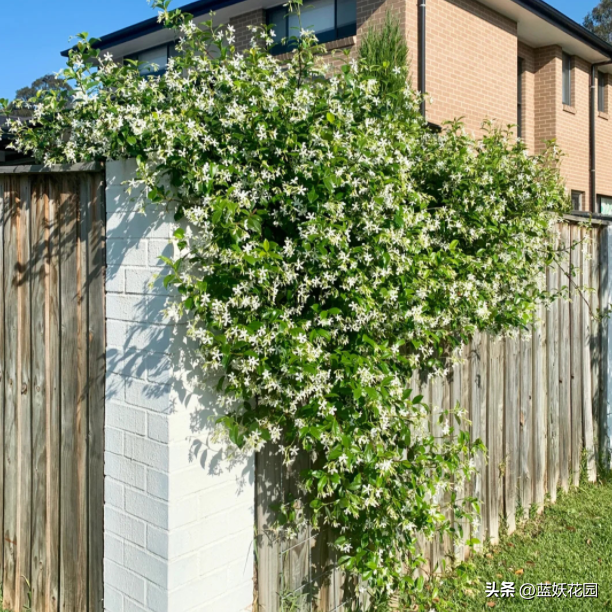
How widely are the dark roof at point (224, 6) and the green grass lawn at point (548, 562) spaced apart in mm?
10730

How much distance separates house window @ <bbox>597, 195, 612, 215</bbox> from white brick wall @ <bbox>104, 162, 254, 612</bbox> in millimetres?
17352

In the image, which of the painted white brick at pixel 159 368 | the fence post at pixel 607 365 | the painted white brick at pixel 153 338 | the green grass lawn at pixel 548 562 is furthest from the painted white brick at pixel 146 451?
the fence post at pixel 607 365

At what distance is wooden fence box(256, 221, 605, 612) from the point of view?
3.16 m

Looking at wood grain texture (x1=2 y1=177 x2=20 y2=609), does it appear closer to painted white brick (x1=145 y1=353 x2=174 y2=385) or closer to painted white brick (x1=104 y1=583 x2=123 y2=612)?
painted white brick (x1=104 y1=583 x2=123 y2=612)

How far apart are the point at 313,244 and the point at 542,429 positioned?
10.8ft

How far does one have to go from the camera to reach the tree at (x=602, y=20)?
3858 cm

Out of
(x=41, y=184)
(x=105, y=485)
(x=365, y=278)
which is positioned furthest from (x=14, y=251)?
(x=365, y=278)

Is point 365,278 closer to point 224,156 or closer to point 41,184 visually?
point 224,156

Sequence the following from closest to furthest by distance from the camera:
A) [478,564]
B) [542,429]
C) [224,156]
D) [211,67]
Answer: [224,156] < [211,67] < [478,564] < [542,429]

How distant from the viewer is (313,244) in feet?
8.88

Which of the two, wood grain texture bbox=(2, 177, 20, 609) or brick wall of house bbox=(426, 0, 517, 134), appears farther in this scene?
brick wall of house bbox=(426, 0, 517, 134)

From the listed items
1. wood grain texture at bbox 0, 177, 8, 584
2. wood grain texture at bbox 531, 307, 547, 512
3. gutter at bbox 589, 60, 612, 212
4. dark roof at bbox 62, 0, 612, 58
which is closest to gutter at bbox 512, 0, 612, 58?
dark roof at bbox 62, 0, 612, 58

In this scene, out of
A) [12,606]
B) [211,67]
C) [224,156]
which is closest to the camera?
[224,156]

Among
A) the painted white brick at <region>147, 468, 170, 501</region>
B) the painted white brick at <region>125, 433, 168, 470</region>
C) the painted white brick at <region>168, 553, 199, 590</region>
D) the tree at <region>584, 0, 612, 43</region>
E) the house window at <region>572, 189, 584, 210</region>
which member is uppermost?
the tree at <region>584, 0, 612, 43</region>
